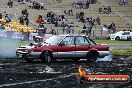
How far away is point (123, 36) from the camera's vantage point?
4975cm

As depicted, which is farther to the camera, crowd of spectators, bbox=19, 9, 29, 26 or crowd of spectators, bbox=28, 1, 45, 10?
crowd of spectators, bbox=28, 1, 45, 10

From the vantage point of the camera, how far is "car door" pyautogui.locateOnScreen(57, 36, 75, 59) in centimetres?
2217

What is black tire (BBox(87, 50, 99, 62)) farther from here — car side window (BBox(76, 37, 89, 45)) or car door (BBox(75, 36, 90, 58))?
car side window (BBox(76, 37, 89, 45))

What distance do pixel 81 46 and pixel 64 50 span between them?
1014mm

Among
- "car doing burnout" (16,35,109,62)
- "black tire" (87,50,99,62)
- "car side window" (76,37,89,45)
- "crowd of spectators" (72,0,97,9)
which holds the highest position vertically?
"crowd of spectators" (72,0,97,9)

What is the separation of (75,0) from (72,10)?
319cm

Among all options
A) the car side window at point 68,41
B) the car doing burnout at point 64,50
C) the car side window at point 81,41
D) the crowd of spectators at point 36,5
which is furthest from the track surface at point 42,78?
the crowd of spectators at point 36,5

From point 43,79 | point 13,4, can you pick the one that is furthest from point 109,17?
point 43,79

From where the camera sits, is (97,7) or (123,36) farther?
(97,7)

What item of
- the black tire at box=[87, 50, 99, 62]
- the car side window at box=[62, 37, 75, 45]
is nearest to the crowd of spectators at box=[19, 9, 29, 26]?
the car side window at box=[62, 37, 75, 45]

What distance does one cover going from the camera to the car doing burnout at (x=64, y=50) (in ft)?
70.6

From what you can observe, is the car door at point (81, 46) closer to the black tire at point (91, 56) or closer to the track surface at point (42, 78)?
the black tire at point (91, 56)

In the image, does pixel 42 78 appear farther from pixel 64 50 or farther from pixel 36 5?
pixel 36 5

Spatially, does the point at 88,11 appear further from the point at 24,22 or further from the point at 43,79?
the point at 43,79
